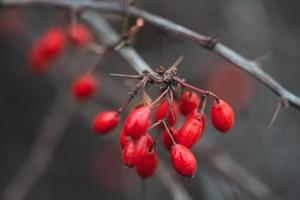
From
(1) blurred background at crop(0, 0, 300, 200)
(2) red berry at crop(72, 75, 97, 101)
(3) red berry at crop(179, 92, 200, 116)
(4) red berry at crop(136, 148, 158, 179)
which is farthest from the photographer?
(1) blurred background at crop(0, 0, 300, 200)

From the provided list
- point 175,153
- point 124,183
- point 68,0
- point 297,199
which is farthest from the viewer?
point 124,183

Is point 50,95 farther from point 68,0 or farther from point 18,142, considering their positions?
point 68,0

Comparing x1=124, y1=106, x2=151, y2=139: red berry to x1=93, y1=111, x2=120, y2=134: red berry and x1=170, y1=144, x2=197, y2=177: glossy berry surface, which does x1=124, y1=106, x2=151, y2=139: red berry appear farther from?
x1=93, y1=111, x2=120, y2=134: red berry

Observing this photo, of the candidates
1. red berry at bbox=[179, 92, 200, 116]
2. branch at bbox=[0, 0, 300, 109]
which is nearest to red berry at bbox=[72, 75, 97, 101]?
branch at bbox=[0, 0, 300, 109]

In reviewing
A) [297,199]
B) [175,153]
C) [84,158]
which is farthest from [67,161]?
[175,153]

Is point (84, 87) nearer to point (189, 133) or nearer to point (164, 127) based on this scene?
point (164, 127)

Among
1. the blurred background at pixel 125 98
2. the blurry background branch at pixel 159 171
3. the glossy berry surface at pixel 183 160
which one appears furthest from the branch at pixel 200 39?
the blurred background at pixel 125 98

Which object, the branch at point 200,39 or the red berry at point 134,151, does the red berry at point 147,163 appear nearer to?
the red berry at point 134,151
